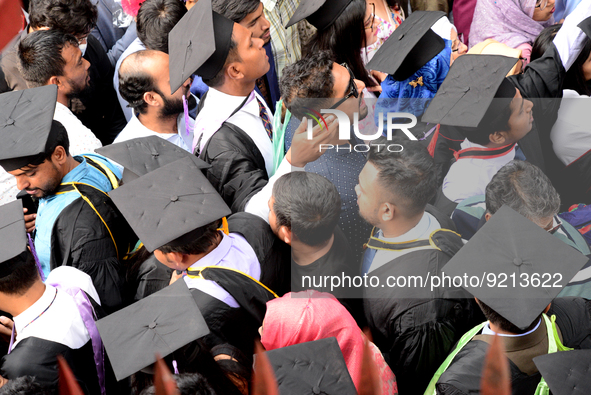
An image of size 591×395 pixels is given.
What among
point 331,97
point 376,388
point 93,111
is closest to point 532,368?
point 376,388

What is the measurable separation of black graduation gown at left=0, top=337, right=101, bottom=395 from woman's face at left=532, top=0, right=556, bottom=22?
11.7 ft

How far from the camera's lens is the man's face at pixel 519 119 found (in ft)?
7.64

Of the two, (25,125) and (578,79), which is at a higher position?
(25,125)

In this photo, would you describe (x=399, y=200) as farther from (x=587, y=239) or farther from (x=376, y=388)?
(x=376, y=388)

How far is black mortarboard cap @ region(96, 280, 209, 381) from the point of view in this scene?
5.36 feet

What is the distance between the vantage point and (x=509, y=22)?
3562mm

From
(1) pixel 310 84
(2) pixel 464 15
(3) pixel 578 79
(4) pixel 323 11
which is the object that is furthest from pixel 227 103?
(2) pixel 464 15

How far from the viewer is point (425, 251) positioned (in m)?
1.89

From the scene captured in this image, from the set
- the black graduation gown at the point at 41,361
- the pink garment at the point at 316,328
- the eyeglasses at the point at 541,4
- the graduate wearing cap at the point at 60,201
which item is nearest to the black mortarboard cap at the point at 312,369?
the pink garment at the point at 316,328

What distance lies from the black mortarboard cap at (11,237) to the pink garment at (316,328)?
3.35ft

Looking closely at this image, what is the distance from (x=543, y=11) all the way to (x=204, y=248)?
303 cm

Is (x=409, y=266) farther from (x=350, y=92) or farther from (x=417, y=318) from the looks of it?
(x=350, y=92)

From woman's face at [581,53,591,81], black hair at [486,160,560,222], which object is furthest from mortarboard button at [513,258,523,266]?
woman's face at [581,53,591,81]

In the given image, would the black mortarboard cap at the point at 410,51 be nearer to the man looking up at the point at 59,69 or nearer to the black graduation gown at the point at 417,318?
the black graduation gown at the point at 417,318
